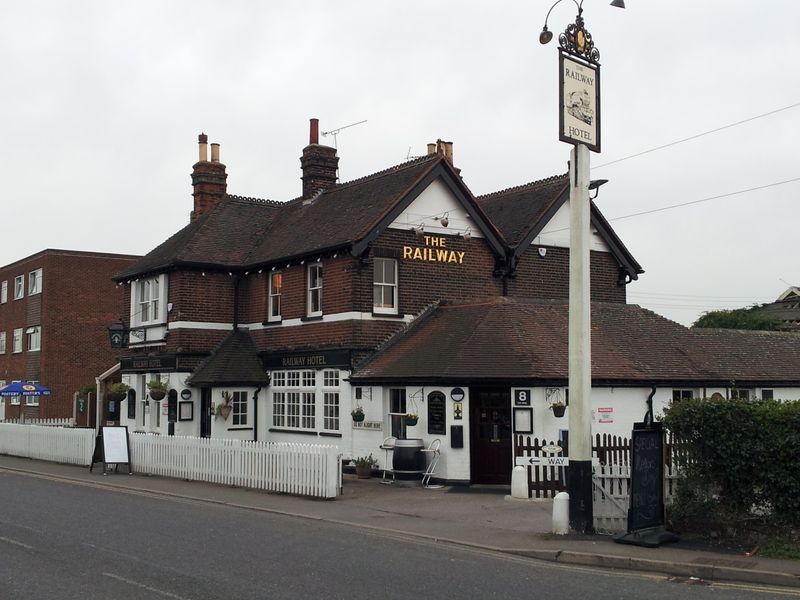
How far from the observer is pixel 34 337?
4616 cm

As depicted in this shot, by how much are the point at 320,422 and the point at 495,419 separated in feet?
20.5

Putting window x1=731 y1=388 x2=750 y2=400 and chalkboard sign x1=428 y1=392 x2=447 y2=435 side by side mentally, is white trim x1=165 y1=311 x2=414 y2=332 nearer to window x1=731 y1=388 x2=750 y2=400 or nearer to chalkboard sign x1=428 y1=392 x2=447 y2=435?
chalkboard sign x1=428 y1=392 x2=447 y2=435

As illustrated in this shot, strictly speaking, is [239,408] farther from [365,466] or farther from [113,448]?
[365,466]

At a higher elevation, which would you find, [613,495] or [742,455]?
[742,455]

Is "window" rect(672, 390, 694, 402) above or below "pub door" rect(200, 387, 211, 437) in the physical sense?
above

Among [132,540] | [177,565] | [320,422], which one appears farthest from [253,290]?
[177,565]

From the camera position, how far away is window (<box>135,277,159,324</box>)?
97.0 feet

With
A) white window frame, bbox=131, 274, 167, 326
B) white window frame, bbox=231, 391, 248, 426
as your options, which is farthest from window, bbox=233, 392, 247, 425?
white window frame, bbox=131, 274, 167, 326

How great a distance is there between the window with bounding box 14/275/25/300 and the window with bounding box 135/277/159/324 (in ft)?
69.3

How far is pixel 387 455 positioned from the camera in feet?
74.0

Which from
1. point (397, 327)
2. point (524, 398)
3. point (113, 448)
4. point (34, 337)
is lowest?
point (113, 448)

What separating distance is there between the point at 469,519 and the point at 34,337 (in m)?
36.7

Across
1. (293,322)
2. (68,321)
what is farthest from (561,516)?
(68,321)

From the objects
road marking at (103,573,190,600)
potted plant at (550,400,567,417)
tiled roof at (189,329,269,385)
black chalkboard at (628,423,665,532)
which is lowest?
road marking at (103,573,190,600)
